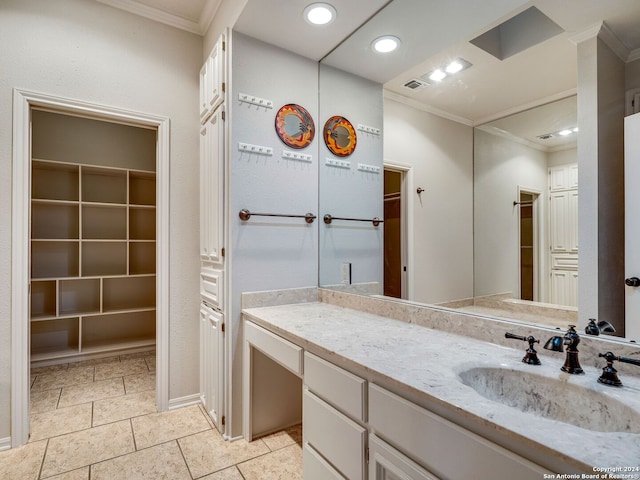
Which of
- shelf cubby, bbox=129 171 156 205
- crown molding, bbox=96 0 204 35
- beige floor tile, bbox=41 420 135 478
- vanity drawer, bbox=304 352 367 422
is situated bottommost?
beige floor tile, bbox=41 420 135 478

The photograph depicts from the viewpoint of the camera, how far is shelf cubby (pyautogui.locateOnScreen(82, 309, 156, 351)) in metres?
3.59

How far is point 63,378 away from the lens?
117 inches

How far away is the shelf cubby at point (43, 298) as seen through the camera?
131 inches

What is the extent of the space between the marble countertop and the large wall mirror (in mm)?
231

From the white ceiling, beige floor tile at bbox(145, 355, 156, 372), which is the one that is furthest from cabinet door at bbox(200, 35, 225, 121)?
beige floor tile at bbox(145, 355, 156, 372)

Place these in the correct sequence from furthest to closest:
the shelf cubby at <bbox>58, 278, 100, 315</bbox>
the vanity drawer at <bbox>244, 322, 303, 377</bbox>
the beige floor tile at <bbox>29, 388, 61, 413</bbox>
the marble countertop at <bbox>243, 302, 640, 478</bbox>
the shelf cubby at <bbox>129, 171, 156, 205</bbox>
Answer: the shelf cubby at <bbox>129, 171, 156, 205</bbox> < the shelf cubby at <bbox>58, 278, 100, 315</bbox> < the beige floor tile at <bbox>29, 388, 61, 413</bbox> < the vanity drawer at <bbox>244, 322, 303, 377</bbox> < the marble countertop at <bbox>243, 302, 640, 478</bbox>

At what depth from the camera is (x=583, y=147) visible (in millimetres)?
1138

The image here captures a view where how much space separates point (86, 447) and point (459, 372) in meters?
2.20

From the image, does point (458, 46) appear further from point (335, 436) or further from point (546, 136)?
point (335, 436)

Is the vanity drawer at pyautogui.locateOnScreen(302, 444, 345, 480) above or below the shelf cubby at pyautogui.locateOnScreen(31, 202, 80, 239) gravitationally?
below

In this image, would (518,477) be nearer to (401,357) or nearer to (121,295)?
(401,357)

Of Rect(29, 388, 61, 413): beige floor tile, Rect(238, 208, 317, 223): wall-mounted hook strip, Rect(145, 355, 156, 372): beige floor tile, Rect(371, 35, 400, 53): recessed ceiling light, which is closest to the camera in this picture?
Rect(371, 35, 400, 53): recessed ceiling light

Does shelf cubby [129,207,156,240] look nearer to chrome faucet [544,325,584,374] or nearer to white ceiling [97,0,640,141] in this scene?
white ceiling [97,0,640,141]

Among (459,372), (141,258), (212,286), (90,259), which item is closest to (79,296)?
(90,259)
